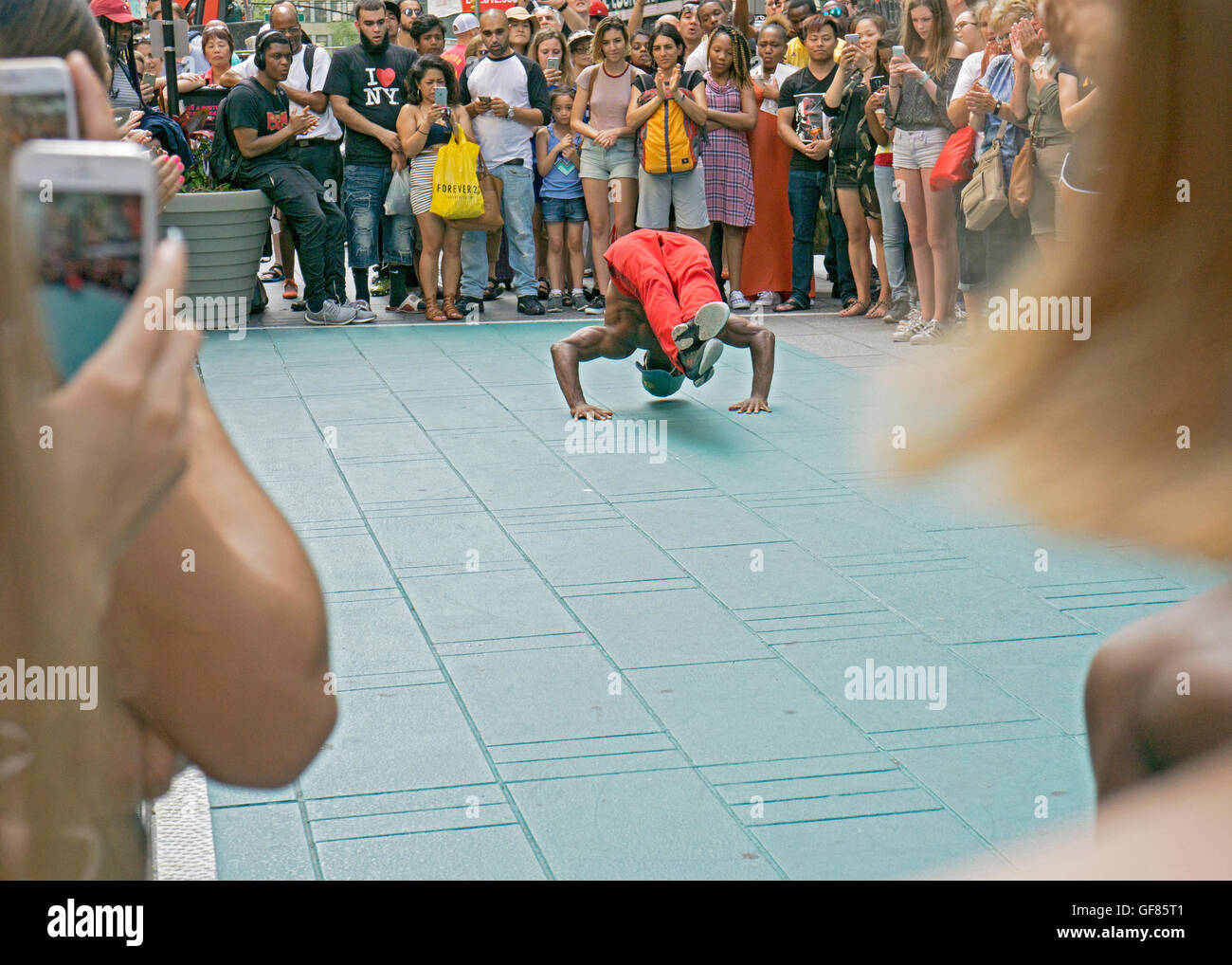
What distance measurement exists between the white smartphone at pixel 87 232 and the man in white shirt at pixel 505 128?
11.3 metres

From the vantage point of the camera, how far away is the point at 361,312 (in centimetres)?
1200

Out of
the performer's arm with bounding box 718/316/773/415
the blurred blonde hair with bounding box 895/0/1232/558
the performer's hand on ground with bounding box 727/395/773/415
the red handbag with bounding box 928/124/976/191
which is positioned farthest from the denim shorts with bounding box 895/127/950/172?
the blurred blonde hair with bounding box 895/0/1232/558

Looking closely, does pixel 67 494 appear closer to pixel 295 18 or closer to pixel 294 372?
pixel 294 372

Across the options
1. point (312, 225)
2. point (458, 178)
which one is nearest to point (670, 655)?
point (312, 225)

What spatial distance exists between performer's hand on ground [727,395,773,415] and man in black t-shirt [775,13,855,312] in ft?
14.2

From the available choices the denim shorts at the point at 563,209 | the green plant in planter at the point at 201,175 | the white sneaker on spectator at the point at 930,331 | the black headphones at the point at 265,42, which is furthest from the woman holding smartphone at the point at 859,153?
the green plant in planter at the point at 201,175

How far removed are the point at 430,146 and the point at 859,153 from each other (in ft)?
11.1

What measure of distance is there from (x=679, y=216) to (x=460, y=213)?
72.0 inches

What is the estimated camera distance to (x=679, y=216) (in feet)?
39.9

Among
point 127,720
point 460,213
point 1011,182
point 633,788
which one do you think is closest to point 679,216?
point 460,213

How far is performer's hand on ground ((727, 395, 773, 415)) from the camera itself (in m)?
8.21

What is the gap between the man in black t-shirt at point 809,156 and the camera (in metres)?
11.7

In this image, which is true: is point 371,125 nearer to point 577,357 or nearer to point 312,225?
point 312,225

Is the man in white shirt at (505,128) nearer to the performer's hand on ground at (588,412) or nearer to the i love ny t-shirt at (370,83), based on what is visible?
the i love ny t-shirt at (370,83)
